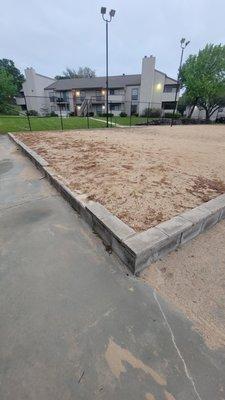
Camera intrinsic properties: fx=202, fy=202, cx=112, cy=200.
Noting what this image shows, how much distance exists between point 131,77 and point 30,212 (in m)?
42.6

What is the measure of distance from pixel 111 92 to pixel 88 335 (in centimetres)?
4240

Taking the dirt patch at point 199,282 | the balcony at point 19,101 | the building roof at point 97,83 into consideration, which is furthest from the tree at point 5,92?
the dirt patch at point 199,282

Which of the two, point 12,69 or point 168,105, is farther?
point 12,69

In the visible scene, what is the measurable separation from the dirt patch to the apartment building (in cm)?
3358

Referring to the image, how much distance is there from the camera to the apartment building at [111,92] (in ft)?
110

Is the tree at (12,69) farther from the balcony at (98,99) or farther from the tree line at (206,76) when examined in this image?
the tree line at (206,76)

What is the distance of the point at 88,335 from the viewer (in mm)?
1508

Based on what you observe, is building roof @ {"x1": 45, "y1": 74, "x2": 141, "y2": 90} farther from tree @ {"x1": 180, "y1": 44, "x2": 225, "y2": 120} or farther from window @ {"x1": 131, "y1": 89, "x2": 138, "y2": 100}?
tree @ {"x1": 180, "y1": 44, "x2": 225, "y2": 120}

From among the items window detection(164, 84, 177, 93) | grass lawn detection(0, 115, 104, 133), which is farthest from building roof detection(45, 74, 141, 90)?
grass lawn detection(0, 115, 104, 133)

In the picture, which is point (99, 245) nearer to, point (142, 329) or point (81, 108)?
point (142, 329)

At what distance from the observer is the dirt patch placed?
1607 millimetres

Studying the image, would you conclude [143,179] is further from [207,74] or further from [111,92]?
[111,92]

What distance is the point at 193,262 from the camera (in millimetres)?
2205

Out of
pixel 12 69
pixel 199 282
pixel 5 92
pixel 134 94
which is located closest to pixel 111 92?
pixel 134 94
